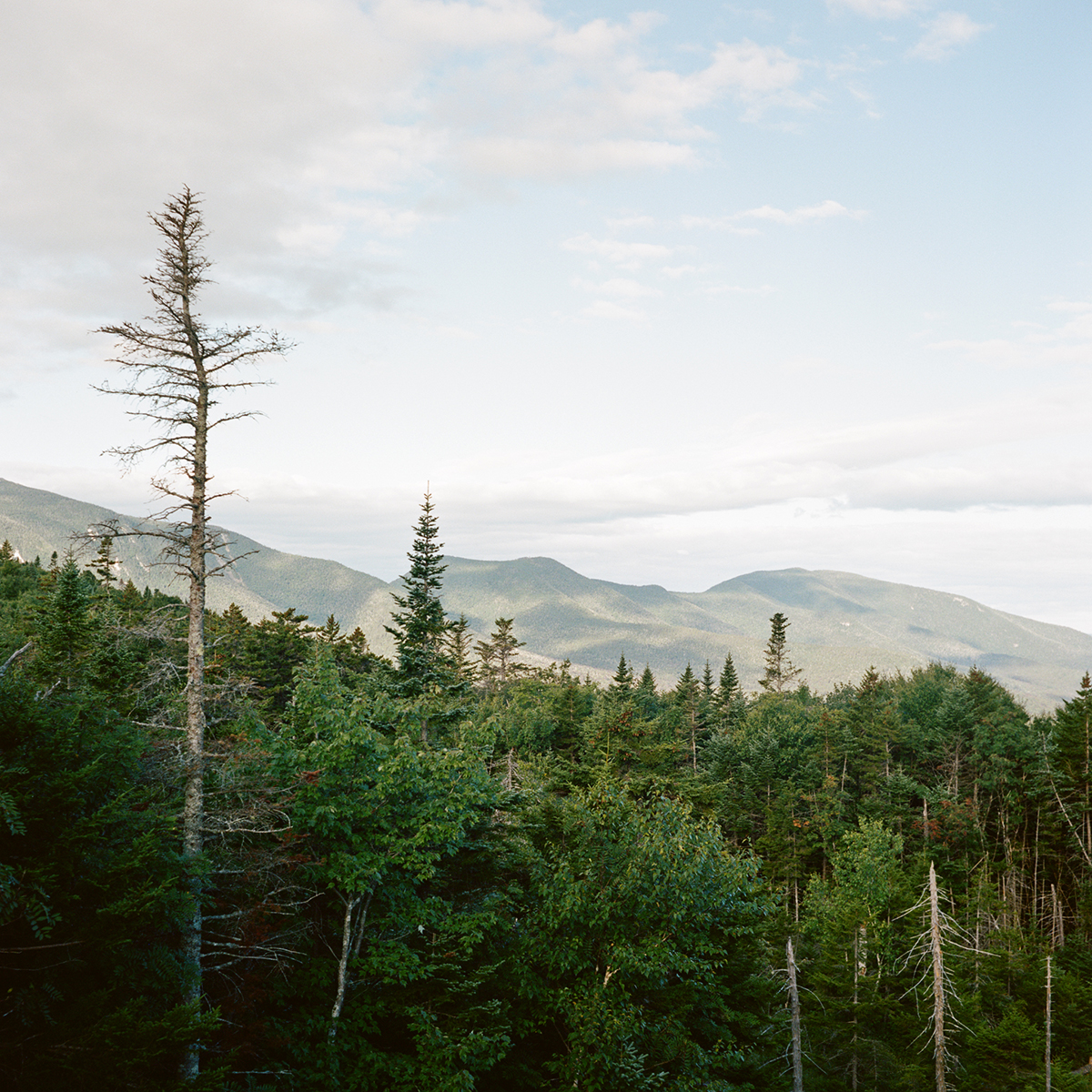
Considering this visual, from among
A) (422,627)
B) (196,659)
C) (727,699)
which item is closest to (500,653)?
(727,699)

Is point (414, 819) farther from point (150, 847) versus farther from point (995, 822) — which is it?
point (995, 822)

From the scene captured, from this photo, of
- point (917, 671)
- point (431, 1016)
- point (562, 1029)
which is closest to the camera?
point (431, 1016)

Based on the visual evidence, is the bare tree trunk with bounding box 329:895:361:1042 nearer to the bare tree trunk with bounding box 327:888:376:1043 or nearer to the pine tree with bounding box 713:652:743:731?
the bare tree trunk with bounding box 327:888:376:1043

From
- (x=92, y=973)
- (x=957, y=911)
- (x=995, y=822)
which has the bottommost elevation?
(x=957, y=911)

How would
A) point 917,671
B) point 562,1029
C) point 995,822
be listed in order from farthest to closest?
point 917,671 < point 995,822 < point 562,1029

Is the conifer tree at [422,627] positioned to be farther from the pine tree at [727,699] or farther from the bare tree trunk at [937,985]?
the pine tree at [727,699]

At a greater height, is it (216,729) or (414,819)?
(216,729)

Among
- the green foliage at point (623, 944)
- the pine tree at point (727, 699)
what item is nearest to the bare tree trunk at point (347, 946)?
the green foliage at point (623, 944)

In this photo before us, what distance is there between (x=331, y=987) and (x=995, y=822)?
2627 inches

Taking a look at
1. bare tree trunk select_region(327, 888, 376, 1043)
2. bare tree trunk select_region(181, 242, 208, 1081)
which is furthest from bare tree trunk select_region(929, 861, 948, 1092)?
bare tree trunk select_region(181, 242, 208, 1081)

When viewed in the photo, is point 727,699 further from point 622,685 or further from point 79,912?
point 79,912

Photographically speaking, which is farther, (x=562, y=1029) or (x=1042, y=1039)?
(x=1042, y=1039)

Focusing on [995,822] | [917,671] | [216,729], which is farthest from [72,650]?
[917,671]

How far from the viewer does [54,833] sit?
9.33 m
